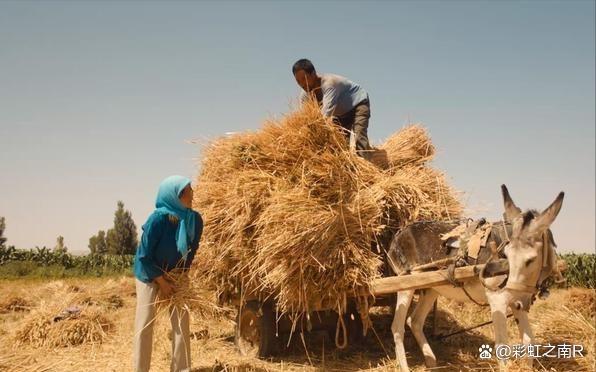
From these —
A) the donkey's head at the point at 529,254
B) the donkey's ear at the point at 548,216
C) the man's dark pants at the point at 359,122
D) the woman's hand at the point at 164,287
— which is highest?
the man's dark pants at the point at 359,122

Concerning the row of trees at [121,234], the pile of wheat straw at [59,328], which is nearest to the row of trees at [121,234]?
the row of trees at [121,234]

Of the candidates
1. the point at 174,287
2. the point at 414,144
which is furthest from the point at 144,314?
the point at 414,144

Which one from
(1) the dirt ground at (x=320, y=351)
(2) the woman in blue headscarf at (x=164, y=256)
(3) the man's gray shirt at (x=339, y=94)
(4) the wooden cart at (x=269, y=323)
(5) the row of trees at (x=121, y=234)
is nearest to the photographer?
(2) the woman in blue headscarf at (x=164, y=256)

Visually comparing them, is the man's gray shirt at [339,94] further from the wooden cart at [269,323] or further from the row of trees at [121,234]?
the row of trees at [121,234]

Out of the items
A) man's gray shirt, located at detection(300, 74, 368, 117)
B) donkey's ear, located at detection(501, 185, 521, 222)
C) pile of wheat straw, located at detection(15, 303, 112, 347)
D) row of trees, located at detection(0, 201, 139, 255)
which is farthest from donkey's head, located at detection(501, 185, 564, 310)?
row of trees, located at detection(0, 201, 139, 255)

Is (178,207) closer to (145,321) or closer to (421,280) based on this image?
(145,321)

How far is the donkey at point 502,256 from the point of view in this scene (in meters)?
3.67

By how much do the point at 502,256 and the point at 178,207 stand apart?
304 centimetres

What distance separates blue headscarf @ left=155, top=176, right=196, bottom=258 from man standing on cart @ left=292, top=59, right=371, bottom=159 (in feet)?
7.38

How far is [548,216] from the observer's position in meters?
3.61

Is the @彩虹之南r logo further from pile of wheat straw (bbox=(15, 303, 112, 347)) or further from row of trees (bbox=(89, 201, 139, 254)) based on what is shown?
row of trees (bbox=(89, 201, 139, 254))

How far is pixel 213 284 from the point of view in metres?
5.35

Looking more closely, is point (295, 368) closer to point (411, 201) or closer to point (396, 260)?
point (396, 260)

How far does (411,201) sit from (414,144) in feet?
3.71
